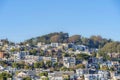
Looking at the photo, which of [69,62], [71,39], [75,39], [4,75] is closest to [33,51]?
[69,62]

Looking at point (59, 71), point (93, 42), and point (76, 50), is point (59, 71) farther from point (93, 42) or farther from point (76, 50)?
point (93, 42)

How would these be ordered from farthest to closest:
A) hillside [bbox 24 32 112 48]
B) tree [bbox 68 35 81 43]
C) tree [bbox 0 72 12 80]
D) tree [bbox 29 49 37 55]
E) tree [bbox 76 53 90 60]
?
tree [bbox 68 35 81 43], hillside [bbox 24 32 112 48], tree [bbox 29 49 37 55], tree [bbox 76 53 90 60], tree [bbox 0 72 12 80]

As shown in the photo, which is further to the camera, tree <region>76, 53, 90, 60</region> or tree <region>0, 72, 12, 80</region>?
tree <region>76, 53, 90, 60</region>

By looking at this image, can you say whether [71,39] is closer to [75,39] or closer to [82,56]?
[75,39]

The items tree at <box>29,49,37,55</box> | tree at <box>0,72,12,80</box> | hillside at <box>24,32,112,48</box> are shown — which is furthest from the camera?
hillside at <box>24,32,112,48</box>

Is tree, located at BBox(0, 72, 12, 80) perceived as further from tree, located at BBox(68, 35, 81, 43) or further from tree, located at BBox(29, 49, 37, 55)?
tree, located at BBox(68, 35, 81, 43)

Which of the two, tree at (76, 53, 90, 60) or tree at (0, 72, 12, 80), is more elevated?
tree at (76, 53, 90, 60)

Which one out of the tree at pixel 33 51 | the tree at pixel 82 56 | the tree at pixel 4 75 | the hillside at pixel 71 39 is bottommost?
the tree at pixel 4 75

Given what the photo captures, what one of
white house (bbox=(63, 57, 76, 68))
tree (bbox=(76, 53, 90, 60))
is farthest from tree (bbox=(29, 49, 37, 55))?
white house (bbox=(63, 57, 76, 68))

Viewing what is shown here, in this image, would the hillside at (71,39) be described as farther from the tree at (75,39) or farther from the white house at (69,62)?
the white house at (69,62)

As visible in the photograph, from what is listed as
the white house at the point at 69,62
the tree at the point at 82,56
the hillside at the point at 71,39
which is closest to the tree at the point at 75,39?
the hillside at the point at 71,39

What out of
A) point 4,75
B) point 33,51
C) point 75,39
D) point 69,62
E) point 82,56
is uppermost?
point 75,39

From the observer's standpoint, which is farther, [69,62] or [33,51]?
[33,51]
